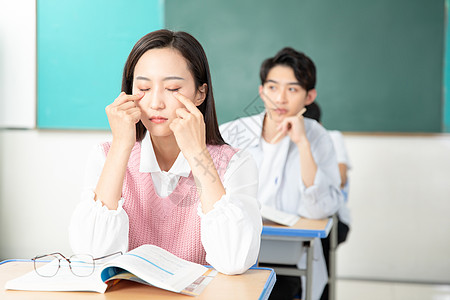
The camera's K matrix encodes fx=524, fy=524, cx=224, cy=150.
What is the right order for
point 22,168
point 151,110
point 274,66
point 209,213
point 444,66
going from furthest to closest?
point 22,168
point 444,66
point 274,66
point 151,110
point 209,213

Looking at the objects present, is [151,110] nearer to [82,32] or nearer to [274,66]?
[274,66]

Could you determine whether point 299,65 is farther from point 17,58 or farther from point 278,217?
point 17,58

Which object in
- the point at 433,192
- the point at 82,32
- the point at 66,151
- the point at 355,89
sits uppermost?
the point at 82,32

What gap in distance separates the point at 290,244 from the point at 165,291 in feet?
3.87

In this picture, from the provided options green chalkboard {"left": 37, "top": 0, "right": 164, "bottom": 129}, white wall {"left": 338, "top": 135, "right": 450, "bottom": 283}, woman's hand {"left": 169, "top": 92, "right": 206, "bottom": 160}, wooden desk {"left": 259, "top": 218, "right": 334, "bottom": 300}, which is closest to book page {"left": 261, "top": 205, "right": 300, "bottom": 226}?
wooden desk {"left": 259, "top": 218, "right": 334, "bottom": 300}

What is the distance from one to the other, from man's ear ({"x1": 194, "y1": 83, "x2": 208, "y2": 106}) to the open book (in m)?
0.52

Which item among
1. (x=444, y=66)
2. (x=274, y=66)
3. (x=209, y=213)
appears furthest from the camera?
(x=444, y=66)

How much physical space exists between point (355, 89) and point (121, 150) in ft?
9.61

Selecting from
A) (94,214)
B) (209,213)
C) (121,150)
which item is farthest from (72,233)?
(209,213)

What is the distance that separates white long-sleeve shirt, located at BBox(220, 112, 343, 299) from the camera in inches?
105

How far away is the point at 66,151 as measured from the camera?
4.16 meters

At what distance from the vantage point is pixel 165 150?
1546mm

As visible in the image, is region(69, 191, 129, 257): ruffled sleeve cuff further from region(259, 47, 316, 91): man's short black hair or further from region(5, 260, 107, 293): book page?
region(259, 47, 316, 91): man's short black hair

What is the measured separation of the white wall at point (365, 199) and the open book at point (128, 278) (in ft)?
9.57
